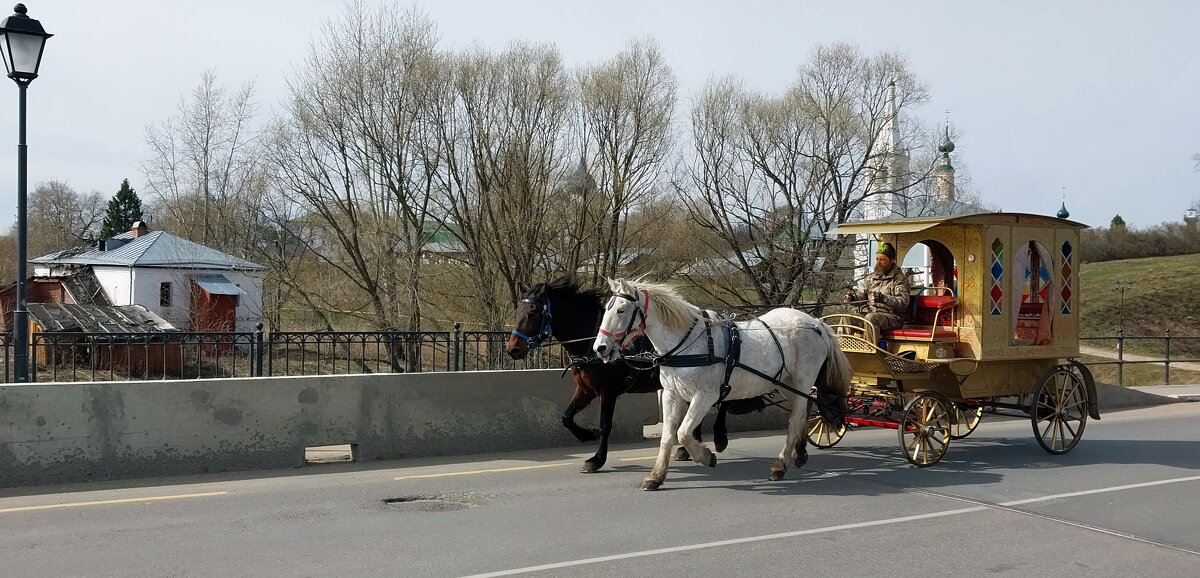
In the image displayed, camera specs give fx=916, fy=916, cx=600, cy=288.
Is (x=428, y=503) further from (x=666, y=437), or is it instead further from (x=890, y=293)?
(x=890, y=293)

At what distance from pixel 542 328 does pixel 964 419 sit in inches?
245

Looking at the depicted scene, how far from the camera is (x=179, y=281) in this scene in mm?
38625

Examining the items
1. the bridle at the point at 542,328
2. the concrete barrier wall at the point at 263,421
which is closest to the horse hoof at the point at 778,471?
the bridle at the point at 542,328

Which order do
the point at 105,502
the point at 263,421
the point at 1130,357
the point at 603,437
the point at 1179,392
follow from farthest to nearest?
the point at 1130,357
the point at 1179,392
the point at 263,421
the point at 603,437
the point at 105,502

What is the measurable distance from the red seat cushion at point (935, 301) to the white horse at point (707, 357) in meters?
1.67

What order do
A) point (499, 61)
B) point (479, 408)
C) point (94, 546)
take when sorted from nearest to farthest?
point (94, 546)
point (479, 408)
point (499, 61)

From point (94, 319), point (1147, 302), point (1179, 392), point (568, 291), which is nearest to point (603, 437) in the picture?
point (568, 291)

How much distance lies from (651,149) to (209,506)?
70.7 feet

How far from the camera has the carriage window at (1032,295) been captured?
10.9 metres

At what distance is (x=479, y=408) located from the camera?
444 inches

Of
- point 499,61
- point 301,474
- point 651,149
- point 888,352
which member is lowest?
point 301,474

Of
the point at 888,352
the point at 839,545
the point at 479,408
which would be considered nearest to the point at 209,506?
the point at 479,408

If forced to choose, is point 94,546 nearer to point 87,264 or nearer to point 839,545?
point 839,545

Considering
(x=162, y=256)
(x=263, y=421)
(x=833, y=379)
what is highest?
(x=162, y=256)
